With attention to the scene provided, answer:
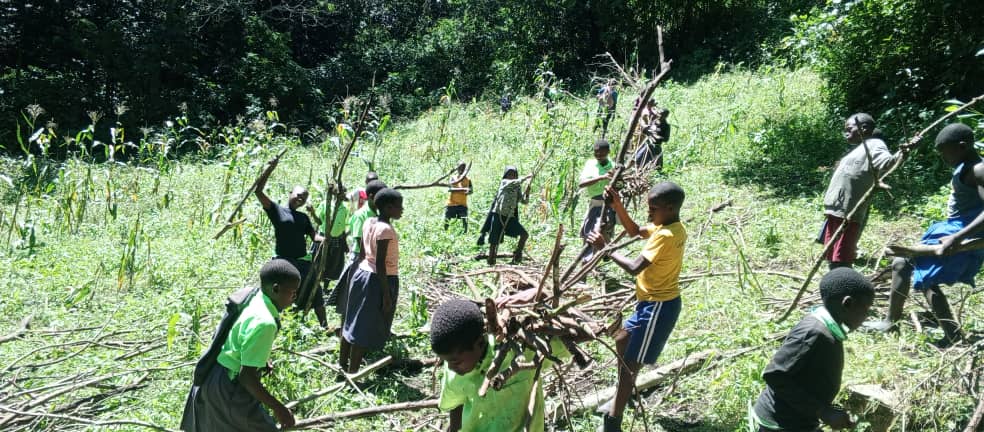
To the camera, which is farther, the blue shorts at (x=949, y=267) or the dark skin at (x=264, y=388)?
the blue shorts at (x=949, y=267)

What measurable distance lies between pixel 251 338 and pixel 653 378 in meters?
2.45

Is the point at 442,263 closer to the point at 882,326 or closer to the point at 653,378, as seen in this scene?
the point at 653,378

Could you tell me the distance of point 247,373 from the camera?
2650 millimetres

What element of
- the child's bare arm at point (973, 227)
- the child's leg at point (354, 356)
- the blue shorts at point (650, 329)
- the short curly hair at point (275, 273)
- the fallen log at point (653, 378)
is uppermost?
the short curly hair at point (275, 273)

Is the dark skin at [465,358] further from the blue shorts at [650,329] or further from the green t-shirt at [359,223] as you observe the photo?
the green t-shirt at [359,223]

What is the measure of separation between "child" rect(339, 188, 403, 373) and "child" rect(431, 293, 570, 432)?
5.80 ft

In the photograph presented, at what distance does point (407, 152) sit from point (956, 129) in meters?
10.3

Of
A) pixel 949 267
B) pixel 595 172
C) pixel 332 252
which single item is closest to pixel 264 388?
pixel 332 252

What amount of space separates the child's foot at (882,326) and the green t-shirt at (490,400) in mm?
2889

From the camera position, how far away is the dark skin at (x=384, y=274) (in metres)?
4.09

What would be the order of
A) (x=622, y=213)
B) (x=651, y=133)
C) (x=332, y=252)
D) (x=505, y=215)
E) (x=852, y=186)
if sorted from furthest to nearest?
(x=505, y=215)
(x=651, y=133)
(x=332, y=252)
(x=852, y=186)
(x=622, y=213)

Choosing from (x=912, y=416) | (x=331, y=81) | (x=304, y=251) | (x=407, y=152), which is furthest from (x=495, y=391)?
(x=331, y=81)

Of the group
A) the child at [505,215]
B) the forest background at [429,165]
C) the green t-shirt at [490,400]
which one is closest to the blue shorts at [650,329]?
the forest background at [429,165]

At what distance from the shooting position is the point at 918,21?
7461 millimetres
